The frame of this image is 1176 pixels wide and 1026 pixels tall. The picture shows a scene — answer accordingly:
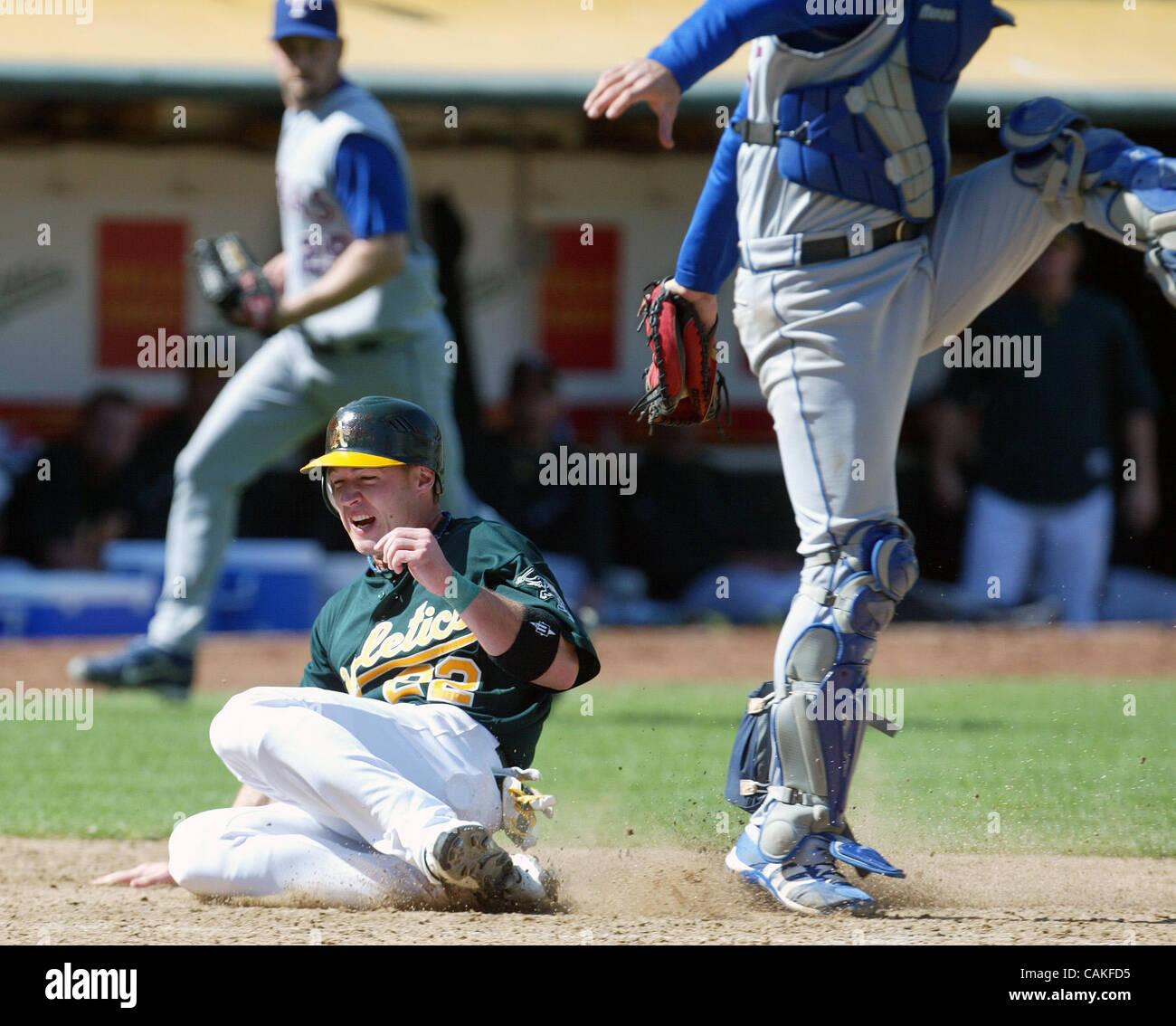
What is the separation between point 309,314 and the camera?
5.55 meters

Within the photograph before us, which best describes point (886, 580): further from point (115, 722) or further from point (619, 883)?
point (115, 722)

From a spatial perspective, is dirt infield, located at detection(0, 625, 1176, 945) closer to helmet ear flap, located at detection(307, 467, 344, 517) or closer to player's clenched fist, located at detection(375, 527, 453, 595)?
player's clenched fist, located at detection(375, 527, 453, 595)

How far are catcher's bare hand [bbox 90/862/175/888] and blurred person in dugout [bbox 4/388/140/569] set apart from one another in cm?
548

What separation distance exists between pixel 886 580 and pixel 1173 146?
8120mm

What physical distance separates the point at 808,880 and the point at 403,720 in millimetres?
844

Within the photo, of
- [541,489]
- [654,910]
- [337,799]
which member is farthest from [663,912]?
[541,489]

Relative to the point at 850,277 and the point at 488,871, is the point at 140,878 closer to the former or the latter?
the point at 488,871

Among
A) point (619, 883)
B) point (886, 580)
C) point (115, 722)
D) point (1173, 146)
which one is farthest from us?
point (1173, 146)

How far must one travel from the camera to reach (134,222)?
33.4 feet

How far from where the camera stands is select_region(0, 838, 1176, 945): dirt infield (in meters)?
3.06

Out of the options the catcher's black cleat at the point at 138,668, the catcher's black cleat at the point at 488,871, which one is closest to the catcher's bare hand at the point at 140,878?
the catcher's black cleat at the point at 488,871

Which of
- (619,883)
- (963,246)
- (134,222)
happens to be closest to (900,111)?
(963,246)

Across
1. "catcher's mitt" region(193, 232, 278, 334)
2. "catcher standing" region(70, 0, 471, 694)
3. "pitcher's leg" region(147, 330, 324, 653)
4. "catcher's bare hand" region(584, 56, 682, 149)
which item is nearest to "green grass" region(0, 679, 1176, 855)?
"pitcher's leg" region(147, 330, 324, 653)

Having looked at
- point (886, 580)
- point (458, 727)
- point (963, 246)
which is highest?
point (963, 246)
